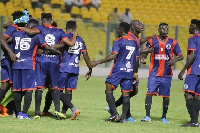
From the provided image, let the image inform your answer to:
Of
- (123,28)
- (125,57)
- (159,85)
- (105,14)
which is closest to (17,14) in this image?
(123,28)

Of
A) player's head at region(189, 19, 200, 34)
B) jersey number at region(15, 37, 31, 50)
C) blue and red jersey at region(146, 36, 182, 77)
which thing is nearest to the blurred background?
blue and red jersey at region(146, 36, 182, 77)

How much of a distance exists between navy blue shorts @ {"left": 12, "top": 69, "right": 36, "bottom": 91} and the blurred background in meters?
15.2

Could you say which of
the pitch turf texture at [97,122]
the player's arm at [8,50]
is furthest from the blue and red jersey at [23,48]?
the pitch turf texture at [97,122]

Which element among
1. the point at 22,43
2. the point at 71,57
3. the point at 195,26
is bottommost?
the point at 71,57

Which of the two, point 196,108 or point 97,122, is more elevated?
point 196,108

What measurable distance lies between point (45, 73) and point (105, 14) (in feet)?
68.2

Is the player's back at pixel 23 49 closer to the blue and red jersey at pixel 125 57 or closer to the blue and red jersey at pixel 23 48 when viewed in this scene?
the blue and red jersey at pixel 23 48

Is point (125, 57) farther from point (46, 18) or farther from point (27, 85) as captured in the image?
point (27, 85)

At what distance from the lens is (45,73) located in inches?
502

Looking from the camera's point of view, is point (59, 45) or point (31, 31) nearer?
point (31, 31)

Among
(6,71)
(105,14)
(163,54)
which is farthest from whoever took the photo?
(105,14)

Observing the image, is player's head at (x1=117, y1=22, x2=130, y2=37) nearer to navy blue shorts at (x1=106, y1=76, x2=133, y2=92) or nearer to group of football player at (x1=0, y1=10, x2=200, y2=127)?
group of football player at (x1=0, y1=10, x2=200, y2=127)

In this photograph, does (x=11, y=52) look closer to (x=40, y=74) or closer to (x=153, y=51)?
(x=40, y=74)

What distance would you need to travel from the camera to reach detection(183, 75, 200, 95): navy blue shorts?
12430mm
